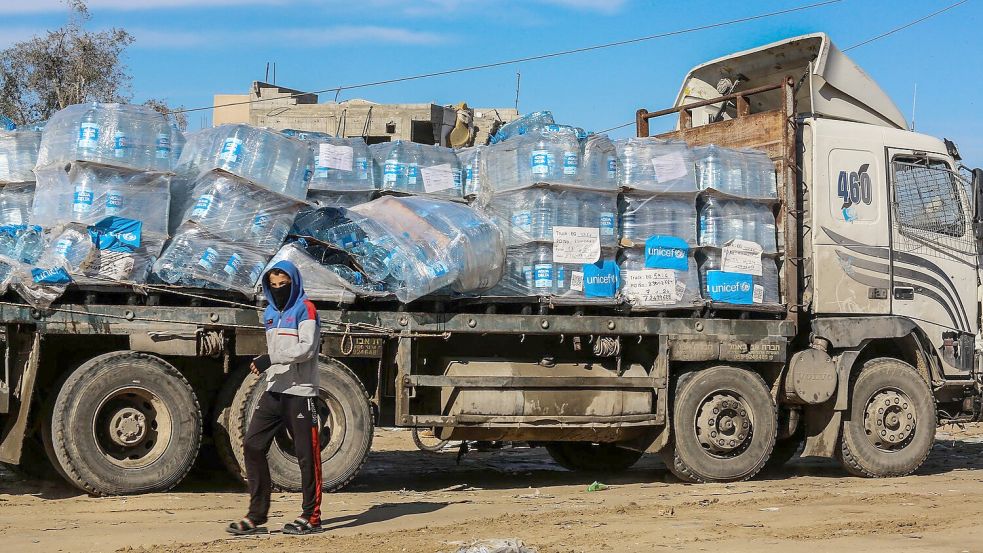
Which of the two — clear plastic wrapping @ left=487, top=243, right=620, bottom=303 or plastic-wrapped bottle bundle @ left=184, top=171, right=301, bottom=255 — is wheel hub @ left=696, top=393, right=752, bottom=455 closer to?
clear plastic wrapping @ left=487, top=243, right=620, bottom=303

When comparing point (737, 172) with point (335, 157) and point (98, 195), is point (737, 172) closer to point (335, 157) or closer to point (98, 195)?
point (335, 157)

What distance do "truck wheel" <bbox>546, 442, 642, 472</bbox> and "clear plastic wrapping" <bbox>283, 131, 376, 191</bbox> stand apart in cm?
362

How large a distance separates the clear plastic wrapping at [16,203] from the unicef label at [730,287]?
5.36 m

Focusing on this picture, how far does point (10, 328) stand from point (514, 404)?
3.72 meters

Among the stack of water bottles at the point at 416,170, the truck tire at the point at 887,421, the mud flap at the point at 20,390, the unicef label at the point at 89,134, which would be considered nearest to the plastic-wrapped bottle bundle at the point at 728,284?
the truck tire at the point at 887,421

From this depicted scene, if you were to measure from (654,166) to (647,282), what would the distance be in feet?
3.18

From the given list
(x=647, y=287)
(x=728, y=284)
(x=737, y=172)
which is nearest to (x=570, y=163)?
(x=647, y=287)

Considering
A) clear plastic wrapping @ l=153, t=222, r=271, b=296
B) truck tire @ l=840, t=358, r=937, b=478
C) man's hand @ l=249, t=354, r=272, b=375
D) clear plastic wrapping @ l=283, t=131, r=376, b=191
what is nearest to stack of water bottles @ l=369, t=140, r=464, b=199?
clear plastic wrapping @ l=283, t=131, r=376, b=191

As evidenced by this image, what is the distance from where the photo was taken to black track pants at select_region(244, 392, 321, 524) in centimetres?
692

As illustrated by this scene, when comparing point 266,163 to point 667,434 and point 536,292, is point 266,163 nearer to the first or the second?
point 536,292

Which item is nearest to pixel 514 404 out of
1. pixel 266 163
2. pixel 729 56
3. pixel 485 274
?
pixel 485 274

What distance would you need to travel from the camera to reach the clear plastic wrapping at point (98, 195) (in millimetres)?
8055

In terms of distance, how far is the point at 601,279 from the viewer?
369 inches

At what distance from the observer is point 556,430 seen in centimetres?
947
